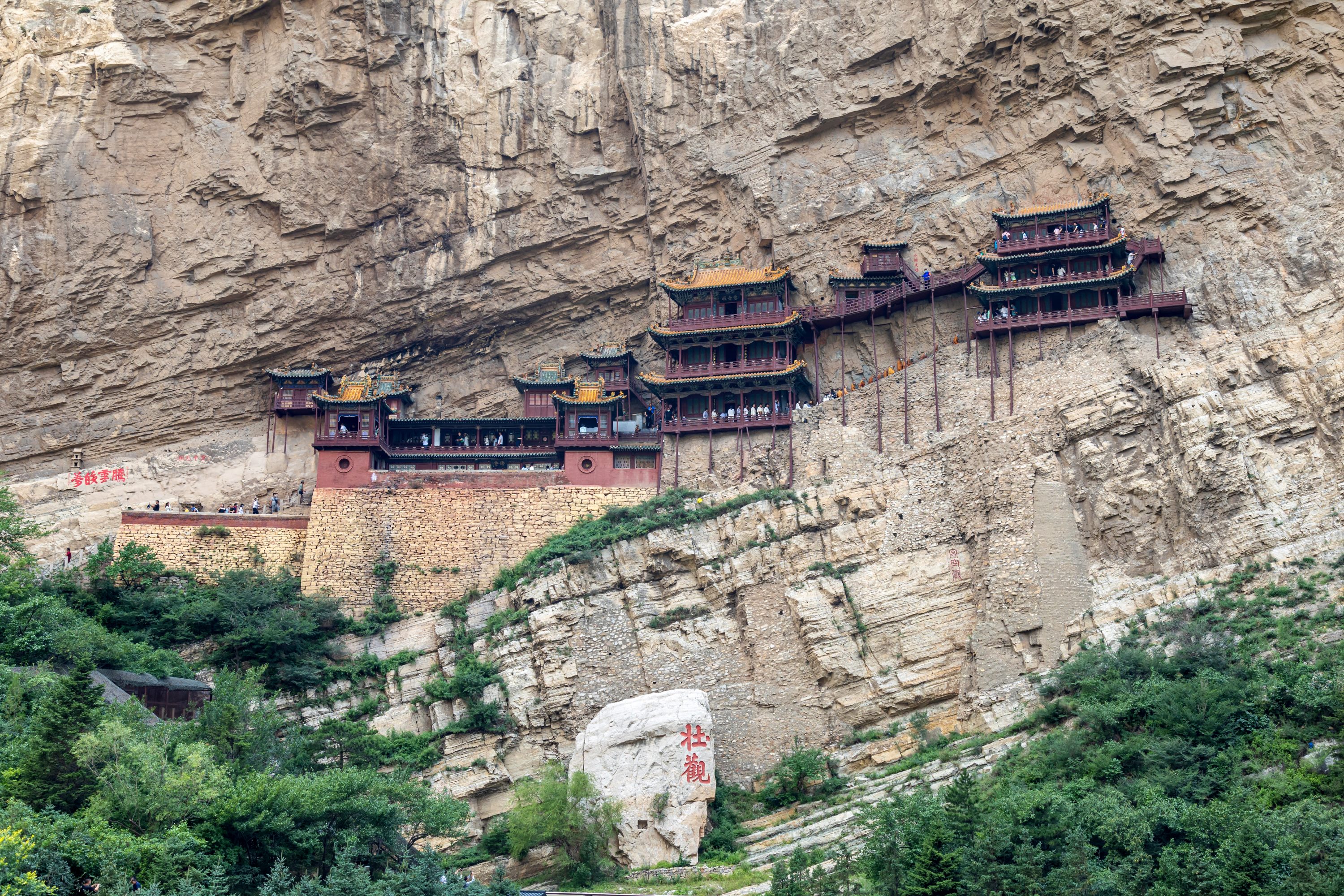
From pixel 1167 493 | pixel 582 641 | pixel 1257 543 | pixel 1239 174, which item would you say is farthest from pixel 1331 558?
pixel 582 641

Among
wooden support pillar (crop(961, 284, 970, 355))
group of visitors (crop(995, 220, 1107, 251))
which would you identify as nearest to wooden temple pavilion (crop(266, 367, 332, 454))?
wooden support pillar (crop(961, 284, 970, 355))

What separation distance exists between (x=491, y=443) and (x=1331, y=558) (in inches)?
924

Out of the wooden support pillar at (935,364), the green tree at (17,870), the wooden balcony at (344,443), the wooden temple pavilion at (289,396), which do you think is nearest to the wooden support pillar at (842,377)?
the wooden support pillar at (935,364)

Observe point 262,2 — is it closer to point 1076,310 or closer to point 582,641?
point 582,641

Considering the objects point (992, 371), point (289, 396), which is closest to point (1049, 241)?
point (992, 371)

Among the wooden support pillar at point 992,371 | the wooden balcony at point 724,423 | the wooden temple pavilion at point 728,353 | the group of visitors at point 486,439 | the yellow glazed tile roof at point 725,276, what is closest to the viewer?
the wooden support pillar at point 992,371

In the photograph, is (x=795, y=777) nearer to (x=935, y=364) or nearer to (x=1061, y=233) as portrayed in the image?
(x=935, y=364)

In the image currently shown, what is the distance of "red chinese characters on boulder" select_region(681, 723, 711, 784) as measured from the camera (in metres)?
31.5

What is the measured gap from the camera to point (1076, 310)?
3775cm

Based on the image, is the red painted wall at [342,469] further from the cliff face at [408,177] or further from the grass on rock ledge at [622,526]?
the grass on rock ledge at [622,526]

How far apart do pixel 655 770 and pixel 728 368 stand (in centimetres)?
1371

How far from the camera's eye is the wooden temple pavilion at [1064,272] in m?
37.4

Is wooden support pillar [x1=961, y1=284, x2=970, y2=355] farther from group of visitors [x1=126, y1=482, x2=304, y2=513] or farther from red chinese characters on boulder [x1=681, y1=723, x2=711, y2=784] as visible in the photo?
→ group of visitors [x1=126, y1=482, x2=304, y2=513]

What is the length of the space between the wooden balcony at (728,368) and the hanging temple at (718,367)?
6cm
